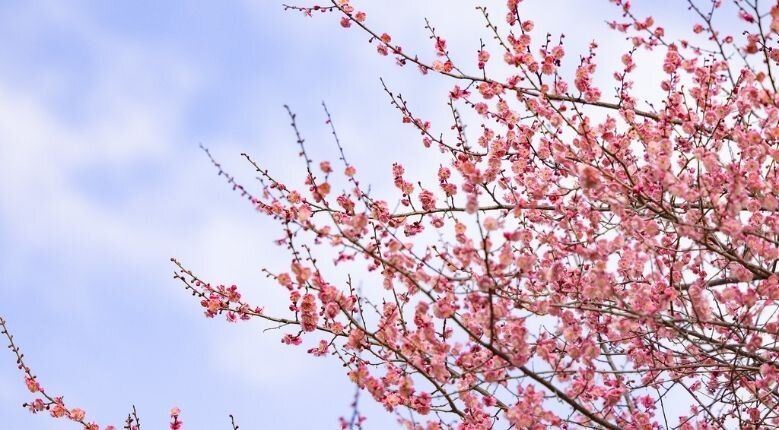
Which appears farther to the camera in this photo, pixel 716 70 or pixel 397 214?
pixel 397 214

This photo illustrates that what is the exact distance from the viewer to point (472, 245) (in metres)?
4.85

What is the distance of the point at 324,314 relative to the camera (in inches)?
213

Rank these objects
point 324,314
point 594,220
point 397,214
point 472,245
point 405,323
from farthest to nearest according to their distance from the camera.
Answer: point 397,214
point 594,220
point 405,323
point 324,314
point 472,245

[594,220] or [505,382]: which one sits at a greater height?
[594,220]

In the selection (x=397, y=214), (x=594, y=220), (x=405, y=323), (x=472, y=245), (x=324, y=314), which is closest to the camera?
(x=472, y=245)

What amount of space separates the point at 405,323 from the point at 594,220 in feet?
5.21

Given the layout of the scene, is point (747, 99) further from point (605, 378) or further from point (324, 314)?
point (324, 314)

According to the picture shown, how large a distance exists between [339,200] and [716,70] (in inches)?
121

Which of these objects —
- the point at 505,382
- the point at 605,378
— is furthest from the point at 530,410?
the point at 605,378

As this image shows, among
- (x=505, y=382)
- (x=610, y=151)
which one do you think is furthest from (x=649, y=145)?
(x=505, y=382)

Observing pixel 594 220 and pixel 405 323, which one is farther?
pixel 594 220

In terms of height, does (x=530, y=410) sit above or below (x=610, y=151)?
below

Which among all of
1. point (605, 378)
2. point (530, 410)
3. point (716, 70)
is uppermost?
point (716, 70)

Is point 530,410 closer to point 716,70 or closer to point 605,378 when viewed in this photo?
point 605,378
